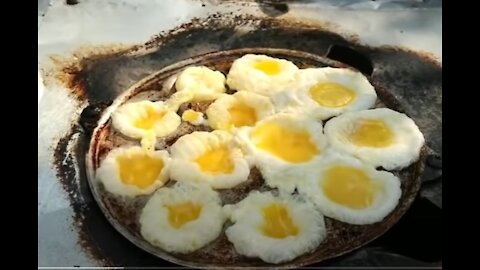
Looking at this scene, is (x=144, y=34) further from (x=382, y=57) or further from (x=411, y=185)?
(x=411, y=185)

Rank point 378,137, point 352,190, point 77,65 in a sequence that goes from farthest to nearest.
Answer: point 77,65 < point 378,137 < point 352,190

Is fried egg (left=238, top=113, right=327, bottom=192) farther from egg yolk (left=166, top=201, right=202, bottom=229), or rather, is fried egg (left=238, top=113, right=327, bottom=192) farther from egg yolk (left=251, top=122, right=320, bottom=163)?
egg yolk (left=166, top=201, right=202, bottom=229)

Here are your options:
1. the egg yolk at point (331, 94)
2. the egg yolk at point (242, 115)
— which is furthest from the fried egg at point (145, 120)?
the egg yolk at point (331, 94)

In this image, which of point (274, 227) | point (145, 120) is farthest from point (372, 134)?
point (145, 120)

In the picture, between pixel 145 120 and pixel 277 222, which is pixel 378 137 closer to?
pixel 277 222

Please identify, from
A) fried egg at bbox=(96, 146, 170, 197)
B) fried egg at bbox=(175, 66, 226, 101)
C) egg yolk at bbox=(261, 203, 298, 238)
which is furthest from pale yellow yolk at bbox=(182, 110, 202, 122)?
egg yolk at bbox=(261, 203, 298, 238)

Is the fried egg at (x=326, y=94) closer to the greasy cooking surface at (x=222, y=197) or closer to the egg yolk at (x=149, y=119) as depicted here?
the greasy cooking surface at (x=222, y=197)
